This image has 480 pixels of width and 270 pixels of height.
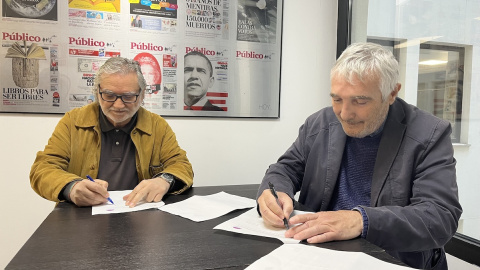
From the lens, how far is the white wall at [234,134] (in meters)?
2.38

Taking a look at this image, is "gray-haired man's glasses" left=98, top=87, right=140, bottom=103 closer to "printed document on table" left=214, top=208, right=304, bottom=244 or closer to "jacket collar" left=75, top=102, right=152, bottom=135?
"jacket collar" left=75, top=102, right=152, bottom=135

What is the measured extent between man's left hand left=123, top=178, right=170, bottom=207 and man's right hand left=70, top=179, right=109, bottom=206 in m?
0.10

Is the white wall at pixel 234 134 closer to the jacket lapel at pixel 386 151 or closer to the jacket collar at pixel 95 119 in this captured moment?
the jacket collar at pixel 95 119

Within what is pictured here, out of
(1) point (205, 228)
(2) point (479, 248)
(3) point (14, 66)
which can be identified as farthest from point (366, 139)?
(3) point (14, 66)

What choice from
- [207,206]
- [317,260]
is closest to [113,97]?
[207,206]

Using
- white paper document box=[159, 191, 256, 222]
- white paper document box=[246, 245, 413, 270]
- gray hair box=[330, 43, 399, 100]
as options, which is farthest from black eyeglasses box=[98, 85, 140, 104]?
white paper document box=[246, 245, 413, 270]

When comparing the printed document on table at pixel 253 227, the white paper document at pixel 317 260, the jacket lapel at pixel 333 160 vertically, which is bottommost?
the printed document on table at pixel 253 227

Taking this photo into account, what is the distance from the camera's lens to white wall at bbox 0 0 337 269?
7.80ft

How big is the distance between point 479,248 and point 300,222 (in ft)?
4.19

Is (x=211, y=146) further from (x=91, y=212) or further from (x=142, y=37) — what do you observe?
(x=91, y=212)

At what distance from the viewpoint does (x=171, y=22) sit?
257 centimetres

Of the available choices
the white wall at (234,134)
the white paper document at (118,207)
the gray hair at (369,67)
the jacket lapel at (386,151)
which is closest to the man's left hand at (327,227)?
the jacket lapel at (386,151)

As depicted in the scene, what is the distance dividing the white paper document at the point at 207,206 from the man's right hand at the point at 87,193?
0.79 feet

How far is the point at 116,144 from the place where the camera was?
1804 mm
